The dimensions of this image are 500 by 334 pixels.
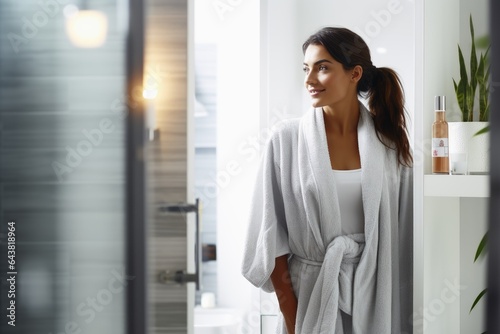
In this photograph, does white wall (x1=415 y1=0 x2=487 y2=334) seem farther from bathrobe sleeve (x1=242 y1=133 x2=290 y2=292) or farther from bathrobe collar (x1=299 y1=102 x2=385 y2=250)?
bathrobe sleeve (x1=242 y1=133 x2=290 y2=292)

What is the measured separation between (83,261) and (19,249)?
11 centimetres

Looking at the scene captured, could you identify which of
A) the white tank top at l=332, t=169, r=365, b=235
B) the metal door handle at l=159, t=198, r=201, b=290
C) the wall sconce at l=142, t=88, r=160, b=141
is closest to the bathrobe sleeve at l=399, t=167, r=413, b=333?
the white tank top at l=332, t=169, r=365, b=235

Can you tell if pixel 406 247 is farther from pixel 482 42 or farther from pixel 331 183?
pixel 482 42

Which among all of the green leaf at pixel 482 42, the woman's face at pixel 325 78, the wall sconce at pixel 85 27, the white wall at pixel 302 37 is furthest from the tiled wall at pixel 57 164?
the green leaf at pixel 482 42

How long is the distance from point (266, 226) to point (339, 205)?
180 millimetres

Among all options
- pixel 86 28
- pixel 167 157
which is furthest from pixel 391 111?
pixel 86 28

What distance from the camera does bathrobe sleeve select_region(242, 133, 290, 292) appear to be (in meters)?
1.45

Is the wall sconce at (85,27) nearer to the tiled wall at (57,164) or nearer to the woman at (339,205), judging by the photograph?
the tiled wall at (57,164)

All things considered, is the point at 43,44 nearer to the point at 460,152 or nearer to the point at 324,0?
the point at 324,0

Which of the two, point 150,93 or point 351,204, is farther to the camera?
point 351,204

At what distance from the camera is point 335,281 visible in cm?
141

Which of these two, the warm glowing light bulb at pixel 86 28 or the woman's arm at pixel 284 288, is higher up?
the warm glowing light bulb at pixel 86 28

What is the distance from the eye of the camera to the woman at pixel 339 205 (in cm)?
143

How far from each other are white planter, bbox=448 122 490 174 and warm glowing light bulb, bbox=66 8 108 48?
2.91 feet
